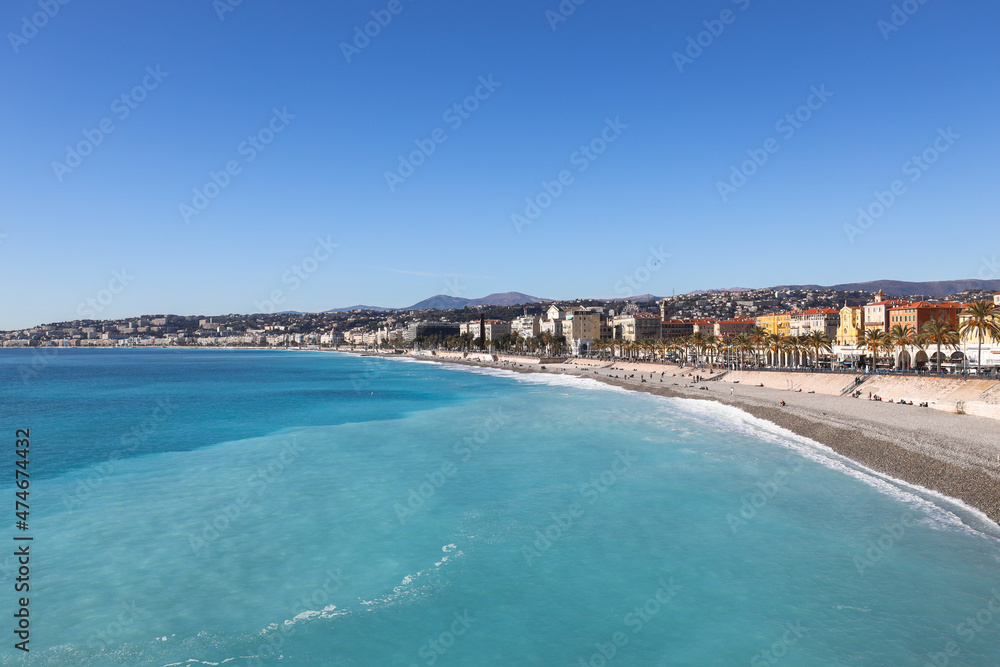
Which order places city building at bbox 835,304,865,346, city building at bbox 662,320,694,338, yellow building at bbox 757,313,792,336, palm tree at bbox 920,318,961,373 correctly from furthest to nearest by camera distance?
1. city building at bbox 662,320,694,338
2. yellow building at bbox 757,313,792,336
3. city building at bbox 835,304,865,346
4. palm tree at bbox 920,318,961,373

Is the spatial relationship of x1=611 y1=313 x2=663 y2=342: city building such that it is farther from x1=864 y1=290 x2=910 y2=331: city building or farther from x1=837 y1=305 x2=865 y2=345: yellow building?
x1=864 y1=290 x2=910 y2=331: city building

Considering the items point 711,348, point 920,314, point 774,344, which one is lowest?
point 711,348

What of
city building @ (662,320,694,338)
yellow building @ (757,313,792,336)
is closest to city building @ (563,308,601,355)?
city building @ (662,320,694,338)

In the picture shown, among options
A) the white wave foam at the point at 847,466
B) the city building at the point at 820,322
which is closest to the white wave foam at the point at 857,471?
the white wave foam at the point at 847,466

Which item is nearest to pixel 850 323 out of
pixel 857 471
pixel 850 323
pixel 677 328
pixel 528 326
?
pixel 850 323

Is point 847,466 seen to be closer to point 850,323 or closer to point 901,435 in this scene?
point 901,435

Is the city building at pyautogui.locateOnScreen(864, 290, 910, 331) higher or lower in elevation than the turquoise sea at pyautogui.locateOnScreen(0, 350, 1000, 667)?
higher

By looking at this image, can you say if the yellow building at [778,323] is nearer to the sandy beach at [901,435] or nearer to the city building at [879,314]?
the city building at [879,314]
